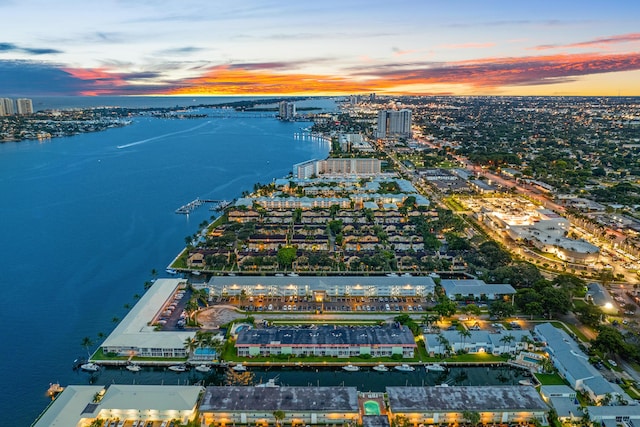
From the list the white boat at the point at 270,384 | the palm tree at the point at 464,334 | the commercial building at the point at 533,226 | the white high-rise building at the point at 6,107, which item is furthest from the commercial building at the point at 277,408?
the white high-rise building at the point at 6,107

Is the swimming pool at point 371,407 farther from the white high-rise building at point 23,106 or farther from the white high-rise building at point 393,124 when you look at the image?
the white high-rise building at point 23,106

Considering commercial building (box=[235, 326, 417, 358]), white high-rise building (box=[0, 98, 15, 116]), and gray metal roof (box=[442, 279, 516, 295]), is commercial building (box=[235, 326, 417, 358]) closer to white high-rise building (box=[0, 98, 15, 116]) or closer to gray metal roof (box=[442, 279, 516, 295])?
gray metal roof (box=[442, 279, 516, 295])

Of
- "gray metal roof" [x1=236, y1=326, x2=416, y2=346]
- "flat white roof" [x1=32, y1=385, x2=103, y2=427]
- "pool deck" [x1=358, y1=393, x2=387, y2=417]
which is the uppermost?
"gray metal roof" [x1=236, y1=326, x2=416, y2=346]

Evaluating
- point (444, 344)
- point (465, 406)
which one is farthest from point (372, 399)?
point (444, 344)

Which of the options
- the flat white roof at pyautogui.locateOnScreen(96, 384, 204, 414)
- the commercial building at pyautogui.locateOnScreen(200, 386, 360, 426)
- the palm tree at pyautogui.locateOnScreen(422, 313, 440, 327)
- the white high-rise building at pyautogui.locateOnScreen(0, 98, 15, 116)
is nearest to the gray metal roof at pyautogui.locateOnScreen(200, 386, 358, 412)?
the commercial building at pyautogui.locateOnScreen(200, 386, 360, 426)

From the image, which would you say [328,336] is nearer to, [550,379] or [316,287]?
[316,287]

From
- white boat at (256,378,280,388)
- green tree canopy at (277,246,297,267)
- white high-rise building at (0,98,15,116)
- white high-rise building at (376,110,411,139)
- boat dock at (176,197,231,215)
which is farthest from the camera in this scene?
white high-rise building at (0,98,15,116)
